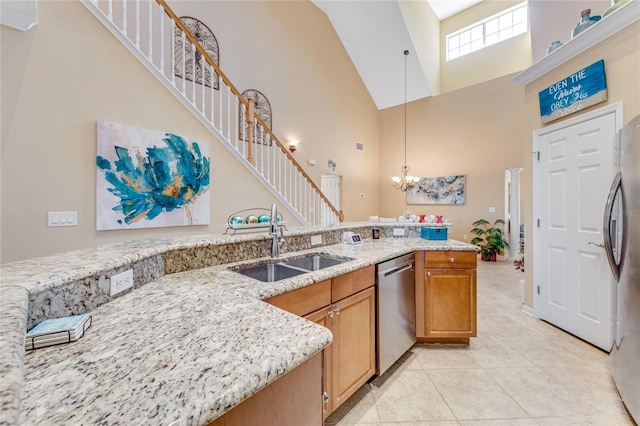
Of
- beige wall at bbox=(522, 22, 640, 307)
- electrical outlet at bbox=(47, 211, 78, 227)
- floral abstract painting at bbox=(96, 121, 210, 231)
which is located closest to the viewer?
beige wall at bbox=(522, 22, 640, 307)

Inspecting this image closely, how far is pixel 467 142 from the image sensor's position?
6613 mm

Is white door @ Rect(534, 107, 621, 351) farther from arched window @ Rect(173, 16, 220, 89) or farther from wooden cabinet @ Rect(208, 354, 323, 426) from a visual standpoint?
arched window @ Rect(173, 16, 220, 89)

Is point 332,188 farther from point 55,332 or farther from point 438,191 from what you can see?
point 55,332

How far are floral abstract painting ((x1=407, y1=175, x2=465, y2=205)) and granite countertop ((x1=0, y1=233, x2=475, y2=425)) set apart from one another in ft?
22.3

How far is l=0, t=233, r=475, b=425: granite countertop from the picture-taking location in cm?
49

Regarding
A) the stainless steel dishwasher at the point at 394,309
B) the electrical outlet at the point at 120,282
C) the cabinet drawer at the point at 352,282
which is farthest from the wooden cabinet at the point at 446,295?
the electrical outlet at the point at 120,282

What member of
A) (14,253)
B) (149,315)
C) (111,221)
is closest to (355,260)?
(149,315)

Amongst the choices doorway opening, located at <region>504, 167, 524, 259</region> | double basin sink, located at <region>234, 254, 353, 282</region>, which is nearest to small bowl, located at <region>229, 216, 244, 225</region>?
double basin sink, located at <region>234, 254, 353, 282</region>

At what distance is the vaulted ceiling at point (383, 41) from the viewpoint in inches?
237

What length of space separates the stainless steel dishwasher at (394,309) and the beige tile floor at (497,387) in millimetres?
177

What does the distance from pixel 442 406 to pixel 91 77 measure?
3.82 m

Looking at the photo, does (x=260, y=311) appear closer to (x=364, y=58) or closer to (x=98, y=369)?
(x=98, y=369)

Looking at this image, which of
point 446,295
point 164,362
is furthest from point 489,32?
point 164,362

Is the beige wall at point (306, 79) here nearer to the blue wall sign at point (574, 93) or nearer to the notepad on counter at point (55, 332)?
the blue wall sign at point (574, 93)
